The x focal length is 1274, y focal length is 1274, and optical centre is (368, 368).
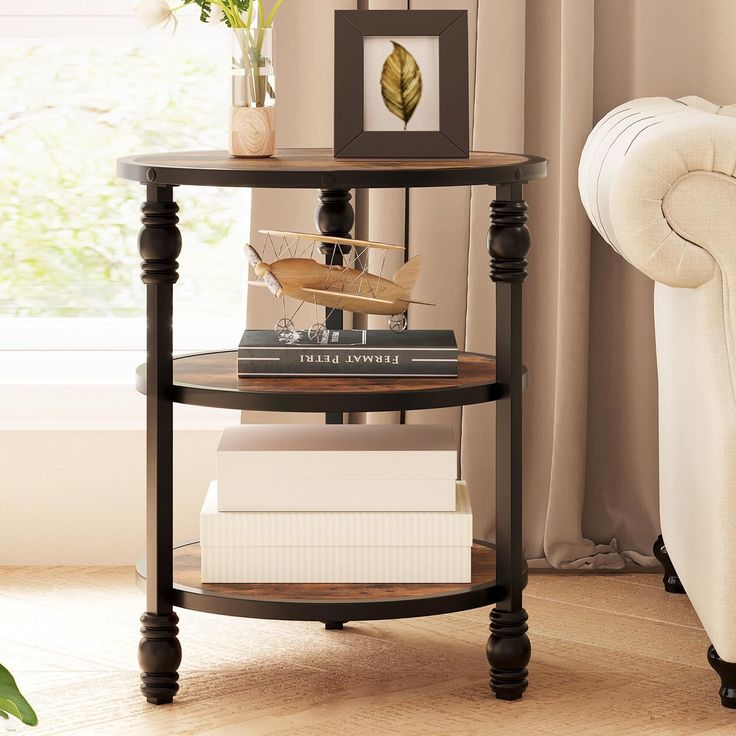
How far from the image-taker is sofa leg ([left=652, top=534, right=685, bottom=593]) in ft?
7.36

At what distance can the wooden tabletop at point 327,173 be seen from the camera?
162 cm

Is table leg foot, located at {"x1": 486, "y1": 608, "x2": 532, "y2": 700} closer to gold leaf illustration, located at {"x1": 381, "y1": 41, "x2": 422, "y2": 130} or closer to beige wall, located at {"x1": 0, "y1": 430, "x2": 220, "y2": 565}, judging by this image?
gold leaf illustration, located at {"x1": 381, "y1": 41, "x2": 422, "y2": 130}

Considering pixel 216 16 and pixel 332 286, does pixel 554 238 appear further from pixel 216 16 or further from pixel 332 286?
pixel 216 16

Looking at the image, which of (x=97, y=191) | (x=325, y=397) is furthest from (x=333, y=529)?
(x=97, y=191)

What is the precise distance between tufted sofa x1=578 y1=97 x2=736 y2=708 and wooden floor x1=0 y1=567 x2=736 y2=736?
0.54ft

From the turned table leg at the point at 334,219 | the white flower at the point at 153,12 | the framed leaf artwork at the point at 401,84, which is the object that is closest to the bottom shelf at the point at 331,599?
the turned table leg at the point at 334,219

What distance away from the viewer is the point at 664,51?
2.29 meters

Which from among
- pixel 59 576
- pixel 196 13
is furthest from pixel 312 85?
pixel 59 576

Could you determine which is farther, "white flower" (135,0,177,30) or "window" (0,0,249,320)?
"window" (0,0,249,320)

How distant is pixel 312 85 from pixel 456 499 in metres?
0.87

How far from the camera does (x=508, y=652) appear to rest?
1753 millimetres

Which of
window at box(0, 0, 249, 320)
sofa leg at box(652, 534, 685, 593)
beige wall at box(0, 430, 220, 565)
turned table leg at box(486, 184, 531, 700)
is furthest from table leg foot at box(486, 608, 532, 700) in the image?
window at box(0, 0, 249, 320)

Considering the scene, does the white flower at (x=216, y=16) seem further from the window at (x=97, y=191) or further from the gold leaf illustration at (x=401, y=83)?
the window at (x=97, y=191)

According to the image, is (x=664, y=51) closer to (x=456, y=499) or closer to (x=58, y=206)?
(x=456, y=499)
